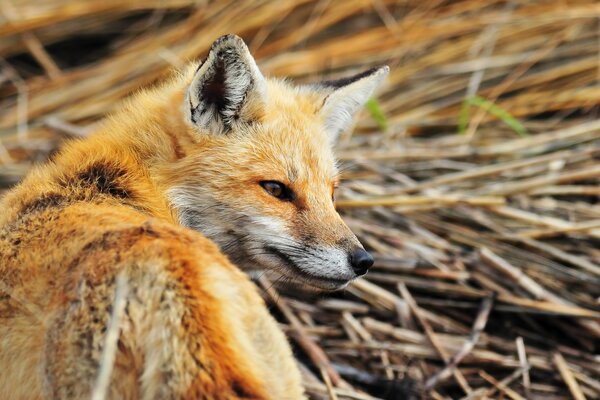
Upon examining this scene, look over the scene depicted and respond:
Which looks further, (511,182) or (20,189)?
(511,182)

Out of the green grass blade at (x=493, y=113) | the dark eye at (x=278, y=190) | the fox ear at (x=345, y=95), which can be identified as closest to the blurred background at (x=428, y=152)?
the green grass blade at (x=493, y=113)

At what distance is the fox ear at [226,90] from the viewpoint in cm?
394

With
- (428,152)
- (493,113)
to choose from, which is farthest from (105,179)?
(493,113)

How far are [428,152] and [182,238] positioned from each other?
4.41 metres

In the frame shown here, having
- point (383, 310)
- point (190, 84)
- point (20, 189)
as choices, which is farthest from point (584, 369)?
point (20, 189)

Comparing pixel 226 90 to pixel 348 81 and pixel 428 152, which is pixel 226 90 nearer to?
pixel 348 81

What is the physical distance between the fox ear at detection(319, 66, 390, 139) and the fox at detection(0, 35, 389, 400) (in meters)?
0.01

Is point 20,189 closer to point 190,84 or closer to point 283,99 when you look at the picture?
point 190,84

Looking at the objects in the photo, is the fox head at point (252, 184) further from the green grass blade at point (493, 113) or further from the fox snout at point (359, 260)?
the green grass blade at point (493, 113)

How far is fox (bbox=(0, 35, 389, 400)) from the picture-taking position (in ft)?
8.50

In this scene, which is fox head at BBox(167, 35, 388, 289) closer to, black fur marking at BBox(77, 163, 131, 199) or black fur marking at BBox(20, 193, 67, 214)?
black fur marking at BBox(77, 163, 131, 199)

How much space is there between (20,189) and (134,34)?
510cm

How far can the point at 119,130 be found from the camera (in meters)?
4.20

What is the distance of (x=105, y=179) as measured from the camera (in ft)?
12.2
